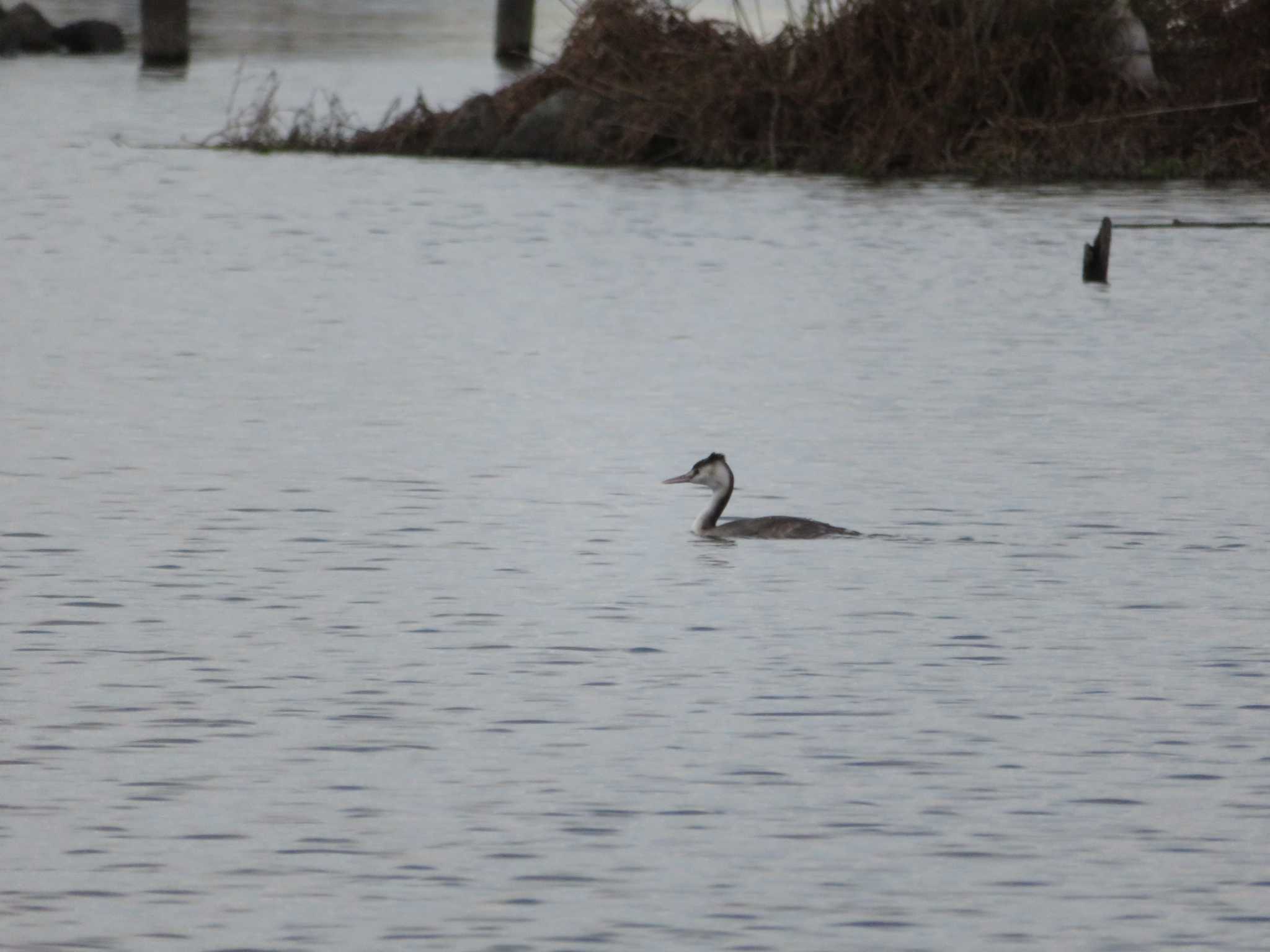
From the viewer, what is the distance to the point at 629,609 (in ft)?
38.5

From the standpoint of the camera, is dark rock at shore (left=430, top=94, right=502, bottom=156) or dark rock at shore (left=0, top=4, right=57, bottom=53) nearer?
dark rock at shore (left=430, top=94, right=502, bottom=156)

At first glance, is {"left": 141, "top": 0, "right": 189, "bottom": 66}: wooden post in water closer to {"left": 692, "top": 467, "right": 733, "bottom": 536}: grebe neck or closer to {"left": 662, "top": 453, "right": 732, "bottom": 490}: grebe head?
{"left": 662, "top": 453, "right": 732, "bottom": 490}: grebe head

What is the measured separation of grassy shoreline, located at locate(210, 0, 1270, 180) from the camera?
3189 centimetres

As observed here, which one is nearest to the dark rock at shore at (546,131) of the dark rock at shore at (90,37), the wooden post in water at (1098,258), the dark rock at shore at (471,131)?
the dark rock at shore at (471,131)

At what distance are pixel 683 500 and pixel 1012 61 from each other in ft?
60.3

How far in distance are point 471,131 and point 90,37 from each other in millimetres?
28702

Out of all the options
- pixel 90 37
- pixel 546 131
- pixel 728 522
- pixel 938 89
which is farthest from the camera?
pixel 90 37

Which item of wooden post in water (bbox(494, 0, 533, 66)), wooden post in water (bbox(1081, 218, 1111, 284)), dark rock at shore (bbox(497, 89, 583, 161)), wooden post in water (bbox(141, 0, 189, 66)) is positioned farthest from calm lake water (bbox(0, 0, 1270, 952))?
wooden post in water (bbox(141, 0, 189, 66))

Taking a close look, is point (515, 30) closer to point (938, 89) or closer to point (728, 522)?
point (938, 89)

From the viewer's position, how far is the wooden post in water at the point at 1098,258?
2381 centimetres

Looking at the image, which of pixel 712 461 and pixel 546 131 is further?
pixel 546 131

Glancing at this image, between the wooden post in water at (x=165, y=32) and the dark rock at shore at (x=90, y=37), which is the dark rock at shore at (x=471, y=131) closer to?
the wooden post in water at (x=165, y=32)

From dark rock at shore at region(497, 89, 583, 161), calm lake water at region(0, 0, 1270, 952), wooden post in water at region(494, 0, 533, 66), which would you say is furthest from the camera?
wooden post in water at region(494, 0, 533, 66)

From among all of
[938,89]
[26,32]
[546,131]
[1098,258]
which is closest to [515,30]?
[546,131]
